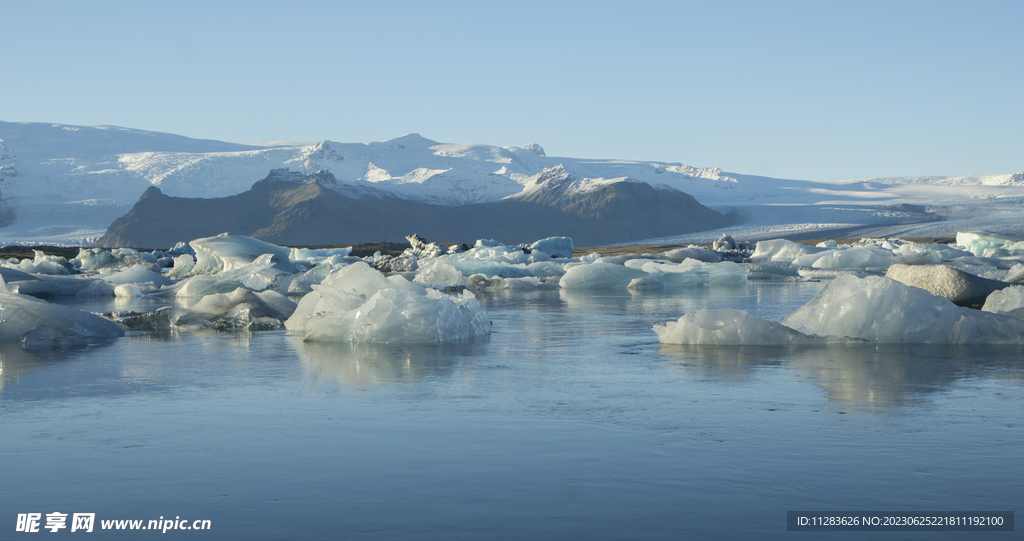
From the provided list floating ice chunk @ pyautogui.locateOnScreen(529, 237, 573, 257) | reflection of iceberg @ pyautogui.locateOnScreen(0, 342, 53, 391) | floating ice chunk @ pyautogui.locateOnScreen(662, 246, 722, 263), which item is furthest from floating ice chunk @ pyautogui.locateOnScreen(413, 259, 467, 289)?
floating ice chunk @ pyautogui.locateOnScreen(529, 237, 573, 257)

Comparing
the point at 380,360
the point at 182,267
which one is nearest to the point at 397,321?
the point at 380,360

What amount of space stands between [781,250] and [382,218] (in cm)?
15180

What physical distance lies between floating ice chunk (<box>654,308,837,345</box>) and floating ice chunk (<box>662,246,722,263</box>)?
31.2m

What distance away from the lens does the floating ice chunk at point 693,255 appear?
133 feet

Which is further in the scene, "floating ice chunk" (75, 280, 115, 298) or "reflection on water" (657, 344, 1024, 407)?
"floating ice chunk" (75, 280, 115, 298)

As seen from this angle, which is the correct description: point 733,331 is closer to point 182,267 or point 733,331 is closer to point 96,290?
point 96,290

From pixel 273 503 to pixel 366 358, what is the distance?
4971 millimetres

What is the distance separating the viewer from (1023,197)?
135125mm

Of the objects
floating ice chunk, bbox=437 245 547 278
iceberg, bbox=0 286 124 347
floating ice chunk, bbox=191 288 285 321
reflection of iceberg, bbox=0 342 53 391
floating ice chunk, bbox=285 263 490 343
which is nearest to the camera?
reflection of iceberg, bbox=0 342 53 391

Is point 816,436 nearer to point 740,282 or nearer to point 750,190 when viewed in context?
point 740,282

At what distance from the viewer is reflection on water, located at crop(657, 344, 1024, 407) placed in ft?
20.2

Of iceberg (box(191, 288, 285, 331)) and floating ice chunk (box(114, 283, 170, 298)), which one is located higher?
iceberg (box(191, 288, 285, 331))

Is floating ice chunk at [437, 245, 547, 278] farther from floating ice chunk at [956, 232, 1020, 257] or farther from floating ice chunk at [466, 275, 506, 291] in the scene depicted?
floating ice chunk at [956, 232, 1020, 257]

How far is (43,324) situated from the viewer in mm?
10422
